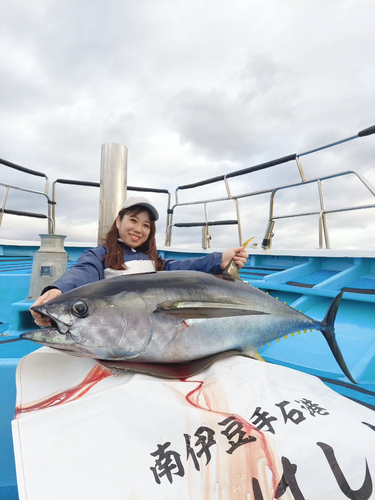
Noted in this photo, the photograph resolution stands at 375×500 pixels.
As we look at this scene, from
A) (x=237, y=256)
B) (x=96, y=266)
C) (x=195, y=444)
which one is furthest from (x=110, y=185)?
(x=195, y=444)

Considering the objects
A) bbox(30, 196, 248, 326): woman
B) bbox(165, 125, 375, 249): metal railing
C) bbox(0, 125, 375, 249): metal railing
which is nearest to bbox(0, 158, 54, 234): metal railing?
bbox(0, 125, 375, 249): metal railing

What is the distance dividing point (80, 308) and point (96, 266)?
662 millimetres

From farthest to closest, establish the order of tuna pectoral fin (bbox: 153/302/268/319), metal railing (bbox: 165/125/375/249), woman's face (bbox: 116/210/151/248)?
metal railing (bbox: 165/125/375/249) < woman's face (bbox: 116/210/151/248) < tuna pectoral fin (bbox: 153/302/268/319)

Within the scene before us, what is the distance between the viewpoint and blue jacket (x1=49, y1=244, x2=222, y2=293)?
1.44 metres

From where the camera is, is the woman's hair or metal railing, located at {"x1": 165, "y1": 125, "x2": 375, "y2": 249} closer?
the woman's hair

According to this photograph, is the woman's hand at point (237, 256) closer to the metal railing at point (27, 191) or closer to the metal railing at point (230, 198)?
the metal railing at point (230, 198)

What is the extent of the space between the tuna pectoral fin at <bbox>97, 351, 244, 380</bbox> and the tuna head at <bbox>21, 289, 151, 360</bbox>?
40 mm

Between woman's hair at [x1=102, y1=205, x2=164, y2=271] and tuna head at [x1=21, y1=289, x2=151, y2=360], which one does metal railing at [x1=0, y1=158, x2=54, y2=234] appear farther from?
tuna head at [x1=21, y1=289, x2=151, y2=360]

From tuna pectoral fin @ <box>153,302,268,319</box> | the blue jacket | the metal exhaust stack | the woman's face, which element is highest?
the metal exhaust stack

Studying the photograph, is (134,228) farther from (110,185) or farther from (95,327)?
(95,327)

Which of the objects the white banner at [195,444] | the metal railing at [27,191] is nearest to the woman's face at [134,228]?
the white banner at [195,444]

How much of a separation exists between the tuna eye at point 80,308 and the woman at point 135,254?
51cm

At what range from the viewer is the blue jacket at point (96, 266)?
56.7 inches

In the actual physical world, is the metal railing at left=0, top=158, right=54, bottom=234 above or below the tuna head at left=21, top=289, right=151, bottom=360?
above
